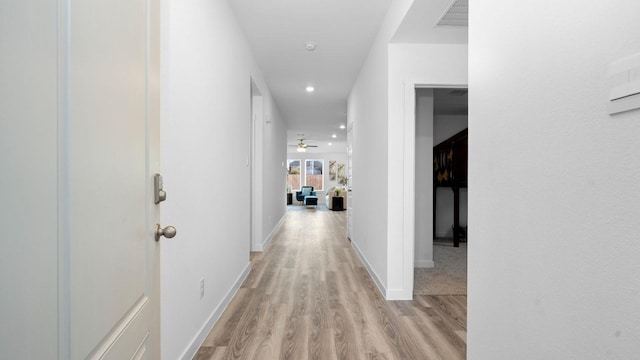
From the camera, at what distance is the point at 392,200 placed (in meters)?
2.80

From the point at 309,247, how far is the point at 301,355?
310 cm

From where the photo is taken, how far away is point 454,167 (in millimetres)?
5066

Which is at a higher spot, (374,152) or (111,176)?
(374,152)

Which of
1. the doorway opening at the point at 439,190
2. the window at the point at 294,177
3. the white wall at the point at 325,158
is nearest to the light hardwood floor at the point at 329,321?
the doorway opening at the point at 439,190

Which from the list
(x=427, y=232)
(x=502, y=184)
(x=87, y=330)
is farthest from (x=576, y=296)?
(x=427, y=232)

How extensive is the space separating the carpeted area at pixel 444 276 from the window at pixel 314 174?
9.59m

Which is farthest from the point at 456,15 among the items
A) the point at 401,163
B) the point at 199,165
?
the point at 199,165

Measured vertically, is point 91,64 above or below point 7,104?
above

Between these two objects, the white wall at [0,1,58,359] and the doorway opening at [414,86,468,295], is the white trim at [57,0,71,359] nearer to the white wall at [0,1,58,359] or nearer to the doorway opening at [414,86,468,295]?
the white wall at [0,1,58,359]

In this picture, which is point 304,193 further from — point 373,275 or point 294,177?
point 373,275

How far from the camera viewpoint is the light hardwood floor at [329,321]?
76.6 inches

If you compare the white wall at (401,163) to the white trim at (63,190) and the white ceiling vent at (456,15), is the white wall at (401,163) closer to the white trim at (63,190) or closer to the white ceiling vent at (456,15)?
the white ceiling vent at (456,15)

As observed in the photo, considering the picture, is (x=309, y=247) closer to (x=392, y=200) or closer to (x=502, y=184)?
(x=392, y=200)

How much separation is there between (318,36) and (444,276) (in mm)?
2964
